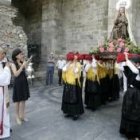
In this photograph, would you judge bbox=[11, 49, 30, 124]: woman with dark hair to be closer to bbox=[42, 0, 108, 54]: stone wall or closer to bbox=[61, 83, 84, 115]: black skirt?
bbox=[61, 83, 84, 115]: black skirt

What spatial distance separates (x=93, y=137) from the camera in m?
5.15

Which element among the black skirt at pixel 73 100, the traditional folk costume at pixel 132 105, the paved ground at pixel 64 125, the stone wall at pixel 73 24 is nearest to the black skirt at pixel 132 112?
the traditional folk costume at pixel 132 105

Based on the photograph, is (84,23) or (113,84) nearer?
(113,84)

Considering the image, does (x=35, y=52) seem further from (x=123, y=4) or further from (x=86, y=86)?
(x=86, y=86)

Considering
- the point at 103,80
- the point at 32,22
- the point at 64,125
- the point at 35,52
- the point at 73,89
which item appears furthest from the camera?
the point at 32,22

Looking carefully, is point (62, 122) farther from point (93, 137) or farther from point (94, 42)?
point (94, 42)

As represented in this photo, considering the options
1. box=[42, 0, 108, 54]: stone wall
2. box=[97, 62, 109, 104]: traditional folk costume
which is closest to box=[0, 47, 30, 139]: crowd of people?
box=[97, 62, 109, 104]: traditional folk costume

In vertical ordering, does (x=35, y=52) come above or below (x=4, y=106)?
above

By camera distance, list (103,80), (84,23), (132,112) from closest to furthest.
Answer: (132,112), (103,80), (84,23)

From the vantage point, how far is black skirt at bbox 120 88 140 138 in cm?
491

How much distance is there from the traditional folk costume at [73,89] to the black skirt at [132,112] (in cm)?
146

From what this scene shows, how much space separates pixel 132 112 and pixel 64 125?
1596 millimetres

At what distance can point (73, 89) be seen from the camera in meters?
6.21

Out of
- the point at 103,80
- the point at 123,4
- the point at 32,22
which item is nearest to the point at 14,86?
the point at 103,80
